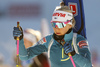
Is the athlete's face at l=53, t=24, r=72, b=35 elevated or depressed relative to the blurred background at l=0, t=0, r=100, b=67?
elevated

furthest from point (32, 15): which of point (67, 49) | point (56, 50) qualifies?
point (67, 49)

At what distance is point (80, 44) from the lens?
4.10 meters

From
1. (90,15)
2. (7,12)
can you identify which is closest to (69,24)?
(90,15)

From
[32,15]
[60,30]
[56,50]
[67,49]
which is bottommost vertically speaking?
[32,15]

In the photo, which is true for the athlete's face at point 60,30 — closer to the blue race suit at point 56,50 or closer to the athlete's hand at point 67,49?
the blue race suit at point 56,50

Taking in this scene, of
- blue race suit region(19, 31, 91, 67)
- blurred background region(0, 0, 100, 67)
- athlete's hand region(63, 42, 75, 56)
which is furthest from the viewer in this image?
blurred background region(0, 0, 100, 67)

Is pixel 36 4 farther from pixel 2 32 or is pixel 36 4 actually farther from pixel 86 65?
pixel 86 65

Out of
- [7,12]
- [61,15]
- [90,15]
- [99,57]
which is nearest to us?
[61,15]

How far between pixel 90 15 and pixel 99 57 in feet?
10.8

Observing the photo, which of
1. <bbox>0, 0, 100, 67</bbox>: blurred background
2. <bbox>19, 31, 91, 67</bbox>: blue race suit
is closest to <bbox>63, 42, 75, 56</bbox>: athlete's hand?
<bbox>19, 31, 91, 67</bbox>: blue race suit

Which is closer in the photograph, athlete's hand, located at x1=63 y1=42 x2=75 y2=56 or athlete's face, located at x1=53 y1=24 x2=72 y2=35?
athlete's hand, located at x1=63 y1=42 x2=75 y2=56

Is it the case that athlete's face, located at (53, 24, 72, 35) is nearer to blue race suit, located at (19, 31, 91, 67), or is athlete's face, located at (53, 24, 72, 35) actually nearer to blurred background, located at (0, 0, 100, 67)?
blue race suit, located at (19, 31, 91, 67)

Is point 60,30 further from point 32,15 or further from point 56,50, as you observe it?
point 32,15

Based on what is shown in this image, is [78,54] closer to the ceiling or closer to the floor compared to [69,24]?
closer to the floor
